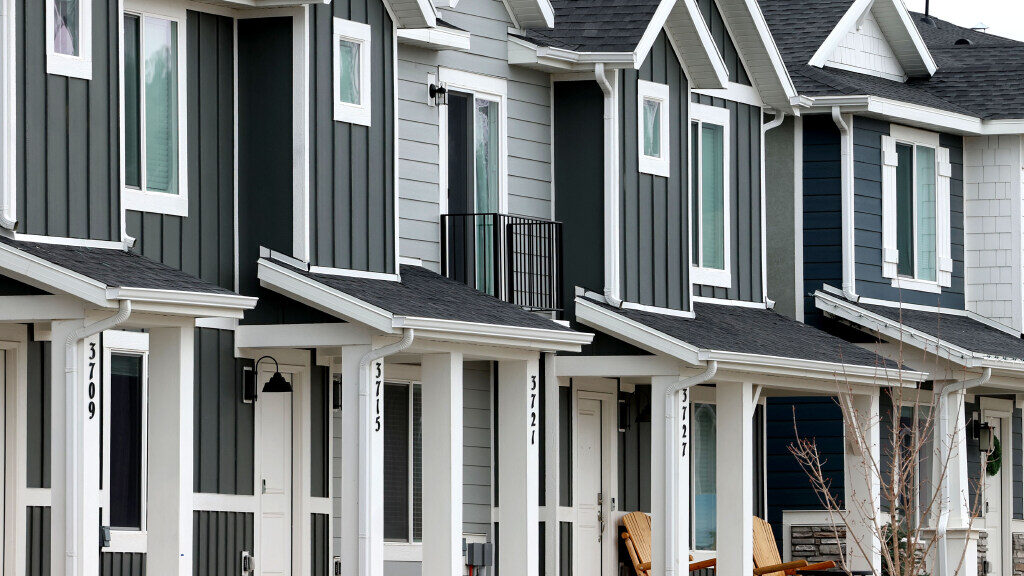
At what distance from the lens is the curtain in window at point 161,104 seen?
1605cm

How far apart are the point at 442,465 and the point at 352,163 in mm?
2564

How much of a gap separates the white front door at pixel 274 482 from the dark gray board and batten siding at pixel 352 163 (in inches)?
48.4

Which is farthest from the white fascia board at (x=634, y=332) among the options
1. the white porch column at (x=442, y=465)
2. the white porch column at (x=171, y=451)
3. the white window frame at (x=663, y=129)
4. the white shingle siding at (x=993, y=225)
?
the white shingle siding at (x=993, y=225)

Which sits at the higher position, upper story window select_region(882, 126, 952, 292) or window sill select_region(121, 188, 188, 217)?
upper story window select_region(882, 126, 952, 292)

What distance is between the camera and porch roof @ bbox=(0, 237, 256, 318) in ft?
45.0

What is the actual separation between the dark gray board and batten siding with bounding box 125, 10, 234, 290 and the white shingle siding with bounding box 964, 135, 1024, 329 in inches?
469

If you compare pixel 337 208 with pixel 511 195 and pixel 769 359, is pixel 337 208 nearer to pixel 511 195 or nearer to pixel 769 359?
pixel 511 195

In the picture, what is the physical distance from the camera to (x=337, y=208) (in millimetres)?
16828

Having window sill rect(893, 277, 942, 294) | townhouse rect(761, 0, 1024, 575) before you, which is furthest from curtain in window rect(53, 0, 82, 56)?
window sill rect(893, 277, 942, 294)

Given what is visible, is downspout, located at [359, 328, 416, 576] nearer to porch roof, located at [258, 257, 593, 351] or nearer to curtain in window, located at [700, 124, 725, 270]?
porch roof, located at [258, 257, 593, 351]

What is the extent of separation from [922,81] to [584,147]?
25.0 feet

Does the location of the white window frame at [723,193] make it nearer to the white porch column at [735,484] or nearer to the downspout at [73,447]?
the white porch column at [735,484]

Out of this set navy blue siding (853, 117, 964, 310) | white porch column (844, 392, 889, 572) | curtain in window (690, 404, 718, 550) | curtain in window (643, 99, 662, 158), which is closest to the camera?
curtain in window (643, 99, 662, 158)

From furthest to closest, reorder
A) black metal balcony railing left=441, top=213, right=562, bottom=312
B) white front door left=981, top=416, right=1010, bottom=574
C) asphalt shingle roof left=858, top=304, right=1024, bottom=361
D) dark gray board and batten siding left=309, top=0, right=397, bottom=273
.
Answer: white front door left=981, top=416, right=1010, bottom=574, asphalt shingle roof left=858, top=304, right=1024, bottom=361, black metal balcony railing left=441, top=213, right=562, bottom=312, dark gray board and batten siding left=309, top=0, right=397, bottom=273
